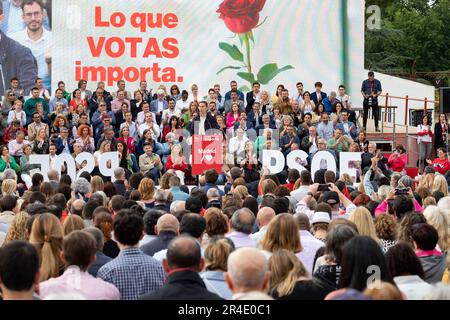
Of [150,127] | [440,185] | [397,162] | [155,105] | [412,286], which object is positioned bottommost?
[412,286]

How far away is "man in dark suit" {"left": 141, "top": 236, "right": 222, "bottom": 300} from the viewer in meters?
5.66

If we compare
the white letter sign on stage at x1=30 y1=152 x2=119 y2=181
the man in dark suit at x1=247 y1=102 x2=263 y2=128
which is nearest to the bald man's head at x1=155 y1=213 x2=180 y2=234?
the white letter sign on stage at x1=30 y1=152 x2=119 y2=181

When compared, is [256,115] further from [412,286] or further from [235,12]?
[412,286]

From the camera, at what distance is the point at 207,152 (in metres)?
19.5

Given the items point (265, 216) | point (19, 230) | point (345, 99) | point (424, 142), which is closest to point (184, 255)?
point (19, 230)

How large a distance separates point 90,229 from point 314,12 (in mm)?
19649

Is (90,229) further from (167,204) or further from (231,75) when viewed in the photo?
(231,75)

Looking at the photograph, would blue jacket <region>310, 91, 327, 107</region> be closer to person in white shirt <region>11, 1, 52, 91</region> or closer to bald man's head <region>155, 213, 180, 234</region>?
person in white shirt <region>11, 1, 52, 91</region>

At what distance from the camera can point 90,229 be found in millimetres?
7102

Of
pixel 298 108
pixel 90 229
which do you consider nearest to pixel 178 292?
pixel 90 229

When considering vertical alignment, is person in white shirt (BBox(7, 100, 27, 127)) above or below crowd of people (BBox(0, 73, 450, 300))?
above

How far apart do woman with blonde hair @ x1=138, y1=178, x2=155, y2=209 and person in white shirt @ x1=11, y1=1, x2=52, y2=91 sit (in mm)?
14091

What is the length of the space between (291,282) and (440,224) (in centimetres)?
284

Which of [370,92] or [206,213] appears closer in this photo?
[206,213]
